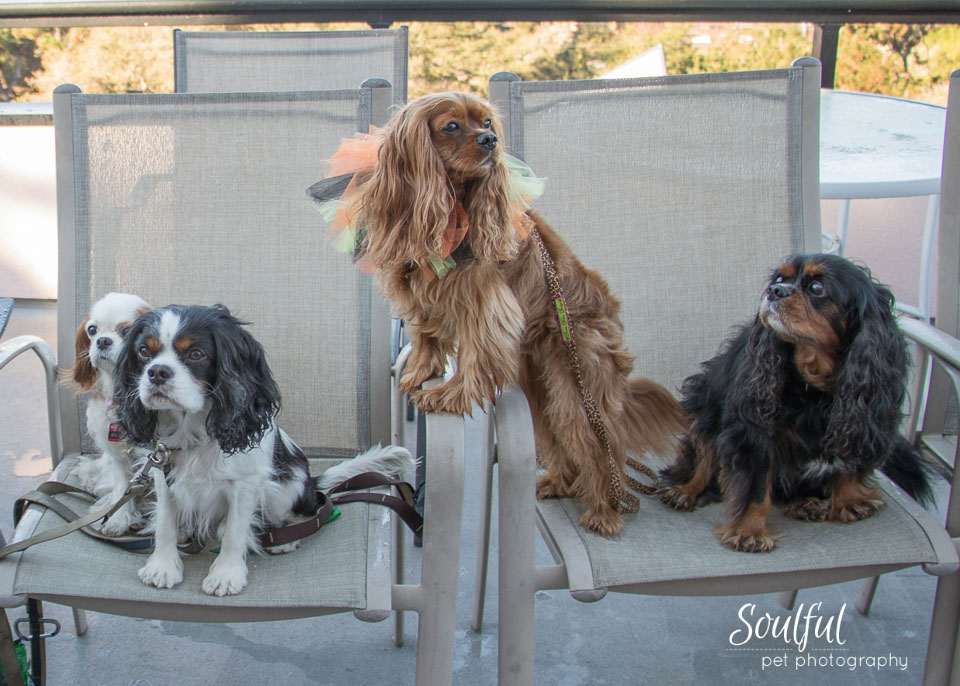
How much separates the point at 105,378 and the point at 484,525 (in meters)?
1.03

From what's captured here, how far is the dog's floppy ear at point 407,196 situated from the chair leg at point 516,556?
0.44 m

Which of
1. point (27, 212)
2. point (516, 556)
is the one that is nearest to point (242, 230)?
point (516, 556)

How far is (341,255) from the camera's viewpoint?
2307 mm

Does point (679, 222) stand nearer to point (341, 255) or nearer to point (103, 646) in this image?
point (341, 255)

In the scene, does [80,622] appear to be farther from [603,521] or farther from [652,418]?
[652,418]

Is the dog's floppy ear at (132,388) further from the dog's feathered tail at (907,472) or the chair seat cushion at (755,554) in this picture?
the dog's feathered tail at (907,472)

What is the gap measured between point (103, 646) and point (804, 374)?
1908 mm

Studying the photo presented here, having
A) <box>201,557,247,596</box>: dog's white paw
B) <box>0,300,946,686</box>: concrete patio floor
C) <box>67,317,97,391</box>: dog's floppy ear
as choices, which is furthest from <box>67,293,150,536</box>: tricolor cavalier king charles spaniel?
<box>0,300,946,686</box>: concrete patio floor

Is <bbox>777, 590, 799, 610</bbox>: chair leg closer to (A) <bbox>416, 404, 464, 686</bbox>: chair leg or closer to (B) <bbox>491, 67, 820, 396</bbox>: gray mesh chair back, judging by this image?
(B) <bbox>491, 67, 820, 396</bbox>: gray mesh chair back

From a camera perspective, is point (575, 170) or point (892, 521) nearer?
point (892, 521)

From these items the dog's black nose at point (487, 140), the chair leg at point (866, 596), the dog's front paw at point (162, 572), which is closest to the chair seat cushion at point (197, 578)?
the dog's front paw at point (162, 572)

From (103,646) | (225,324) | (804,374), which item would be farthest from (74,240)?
(804,374)

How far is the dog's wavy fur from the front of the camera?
→ 5.63 ft

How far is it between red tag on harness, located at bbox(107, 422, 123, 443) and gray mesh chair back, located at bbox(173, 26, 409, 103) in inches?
77.4
